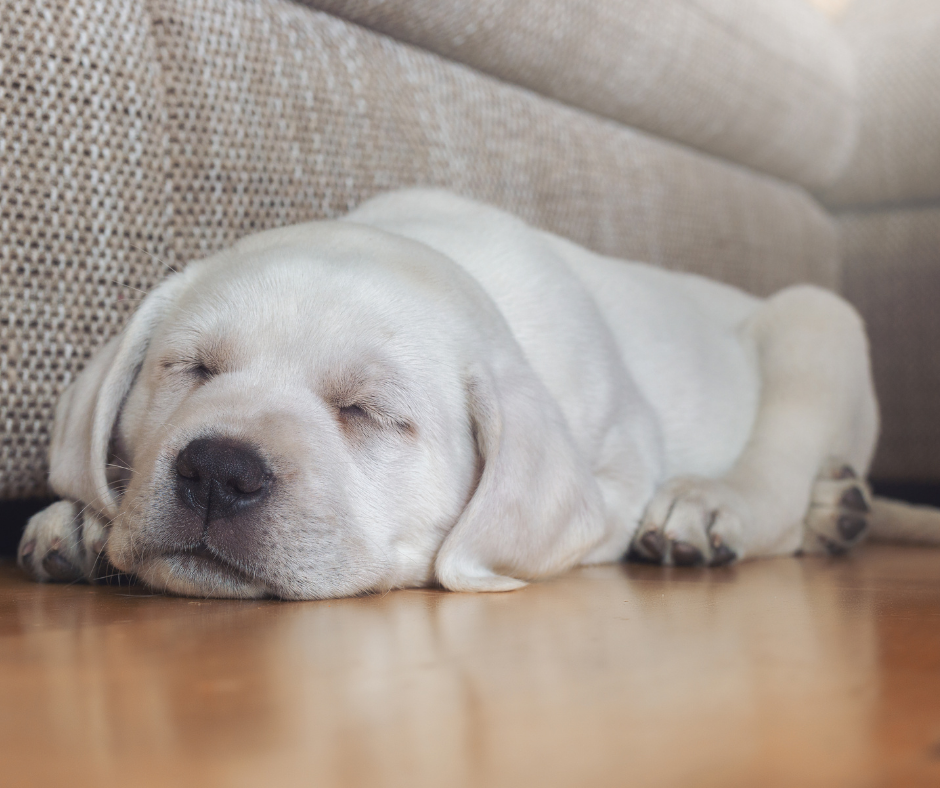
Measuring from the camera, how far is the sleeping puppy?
5.57 feet

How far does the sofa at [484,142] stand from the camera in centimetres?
224

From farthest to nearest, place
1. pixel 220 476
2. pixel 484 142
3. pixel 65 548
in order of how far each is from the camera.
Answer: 1. pixel 484 142
2. pixel 65 548
3. pixel 220 476

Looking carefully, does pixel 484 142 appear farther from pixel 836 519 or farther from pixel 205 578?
pixel 205 578

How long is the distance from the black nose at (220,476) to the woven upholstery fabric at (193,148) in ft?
2.43

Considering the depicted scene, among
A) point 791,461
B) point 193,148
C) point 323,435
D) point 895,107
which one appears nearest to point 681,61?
point 895,107

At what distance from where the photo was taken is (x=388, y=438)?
6.14 feet

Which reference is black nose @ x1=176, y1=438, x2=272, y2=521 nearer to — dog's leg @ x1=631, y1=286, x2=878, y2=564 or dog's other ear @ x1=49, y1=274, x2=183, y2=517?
dog's other ear @ x1=49, y1=274, x2=183, y2=517

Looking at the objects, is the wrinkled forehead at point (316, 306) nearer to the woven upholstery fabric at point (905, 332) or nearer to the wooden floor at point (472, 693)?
the wooden floor at point (472, 693)

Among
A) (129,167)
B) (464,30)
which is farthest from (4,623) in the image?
(464,30)

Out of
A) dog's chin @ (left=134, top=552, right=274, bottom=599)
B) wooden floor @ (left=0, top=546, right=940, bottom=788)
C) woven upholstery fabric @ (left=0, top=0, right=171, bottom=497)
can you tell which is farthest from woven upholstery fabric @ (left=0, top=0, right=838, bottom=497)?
wooden floor @ (left=0, top=546, right=940, bottom=788)

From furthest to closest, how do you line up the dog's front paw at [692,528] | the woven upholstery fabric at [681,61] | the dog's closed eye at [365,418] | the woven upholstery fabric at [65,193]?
the woven upholstery fabric at [681,61], the dog's front paw at [692,528], the woven upholstery fabric at [65,193], the dog's closed eye at [365,418]

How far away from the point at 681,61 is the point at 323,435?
300cm

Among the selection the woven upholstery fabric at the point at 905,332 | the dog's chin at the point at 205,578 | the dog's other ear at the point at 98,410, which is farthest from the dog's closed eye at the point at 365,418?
the woven upholstery fabric at the point at 905,332

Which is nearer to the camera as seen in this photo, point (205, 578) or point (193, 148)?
point (205, 578)
